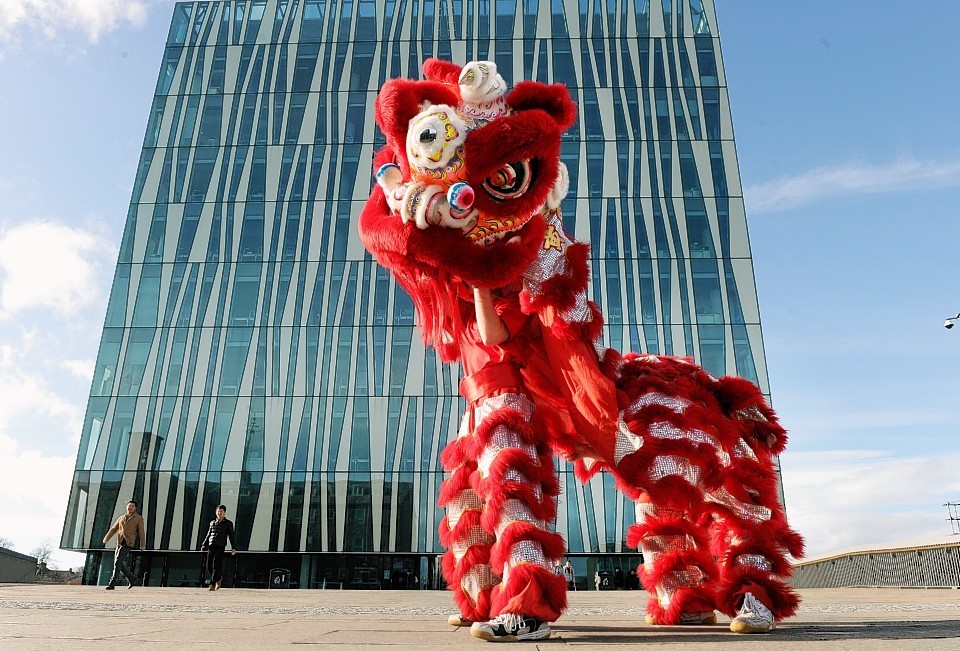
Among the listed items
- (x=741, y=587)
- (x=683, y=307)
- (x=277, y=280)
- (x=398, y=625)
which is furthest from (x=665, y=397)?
(x=277, y=280)

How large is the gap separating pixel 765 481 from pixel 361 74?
24.7 metres

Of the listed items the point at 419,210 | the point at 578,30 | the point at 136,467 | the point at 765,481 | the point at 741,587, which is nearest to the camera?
the point at 419,210

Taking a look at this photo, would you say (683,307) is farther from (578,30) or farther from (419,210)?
(419,210)

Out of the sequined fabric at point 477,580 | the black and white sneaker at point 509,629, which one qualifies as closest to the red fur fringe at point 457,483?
the sequined fabric at point 477,580

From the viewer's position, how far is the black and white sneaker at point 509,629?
295 centimetres

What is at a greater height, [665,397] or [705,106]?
[705,106]

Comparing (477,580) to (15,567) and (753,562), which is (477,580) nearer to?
(753,562)

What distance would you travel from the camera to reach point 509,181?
340cm

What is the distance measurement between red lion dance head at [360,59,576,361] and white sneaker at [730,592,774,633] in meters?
1.97

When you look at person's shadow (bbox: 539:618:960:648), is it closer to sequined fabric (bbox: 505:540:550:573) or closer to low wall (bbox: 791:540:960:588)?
sequined fabric (bbox: 505:540:550:573)

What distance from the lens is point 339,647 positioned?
2.54m

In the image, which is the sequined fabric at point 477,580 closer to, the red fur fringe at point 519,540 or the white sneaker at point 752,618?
the red fur fringe at point 519,540

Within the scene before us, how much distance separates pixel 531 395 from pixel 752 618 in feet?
4.95

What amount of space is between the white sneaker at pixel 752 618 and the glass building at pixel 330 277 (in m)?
17.2
